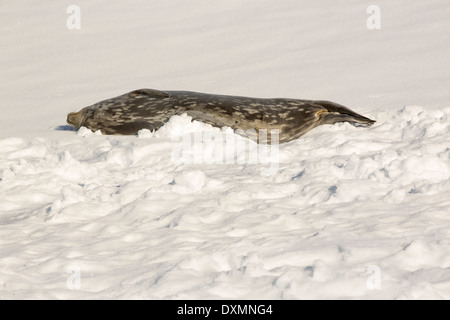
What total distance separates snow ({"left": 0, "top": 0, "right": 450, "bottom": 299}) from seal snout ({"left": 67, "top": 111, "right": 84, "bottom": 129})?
0.25ft

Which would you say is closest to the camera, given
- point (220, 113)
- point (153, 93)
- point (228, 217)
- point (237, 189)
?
point (228, 217)

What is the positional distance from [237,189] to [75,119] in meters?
2.33

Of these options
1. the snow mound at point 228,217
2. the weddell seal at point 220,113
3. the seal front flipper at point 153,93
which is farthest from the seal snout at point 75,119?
the snow mound at point 228,217

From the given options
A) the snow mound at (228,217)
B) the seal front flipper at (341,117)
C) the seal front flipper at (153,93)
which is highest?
the seal front flipper at (153,93)

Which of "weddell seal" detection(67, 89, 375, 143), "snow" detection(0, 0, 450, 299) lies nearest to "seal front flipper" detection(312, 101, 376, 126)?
"weddell seal" detection(67, 89, 375, 143)

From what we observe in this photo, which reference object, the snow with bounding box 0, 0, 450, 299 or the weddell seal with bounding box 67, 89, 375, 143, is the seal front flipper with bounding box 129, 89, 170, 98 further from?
the snow with bounding box 0, 0, 450, 299

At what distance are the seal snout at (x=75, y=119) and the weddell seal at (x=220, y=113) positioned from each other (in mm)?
19

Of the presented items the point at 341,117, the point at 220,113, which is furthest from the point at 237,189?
the point at 341,117

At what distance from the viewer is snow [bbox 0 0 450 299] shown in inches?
116

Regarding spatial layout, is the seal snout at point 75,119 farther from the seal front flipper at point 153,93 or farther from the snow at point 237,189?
the seal front flipper at point 153,93

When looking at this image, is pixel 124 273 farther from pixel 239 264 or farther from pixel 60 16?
pixel 60 16

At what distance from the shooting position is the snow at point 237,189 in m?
2.96

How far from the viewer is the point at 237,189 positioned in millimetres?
4043

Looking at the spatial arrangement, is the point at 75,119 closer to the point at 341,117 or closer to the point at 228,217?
the point at 341,117
